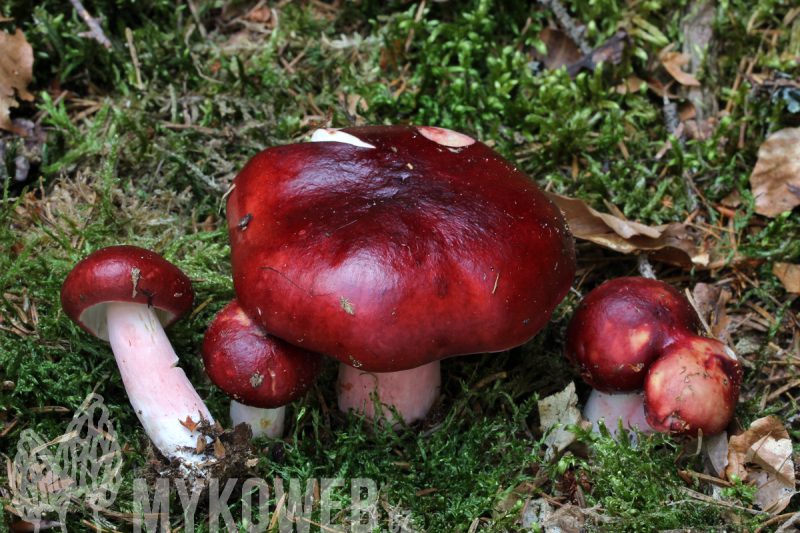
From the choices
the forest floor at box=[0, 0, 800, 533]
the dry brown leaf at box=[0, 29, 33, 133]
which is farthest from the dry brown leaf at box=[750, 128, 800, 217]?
the dry brown leaf at box=[0, 29, 33, 133]

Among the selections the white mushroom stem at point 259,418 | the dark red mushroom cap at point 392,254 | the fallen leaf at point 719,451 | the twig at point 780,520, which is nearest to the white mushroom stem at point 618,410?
the fallen leaf at point 719,451

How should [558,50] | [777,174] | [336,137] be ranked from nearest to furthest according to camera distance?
[336,137]
[777,174]
[558,50]

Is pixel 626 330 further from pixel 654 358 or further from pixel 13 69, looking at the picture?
pixel 13 69

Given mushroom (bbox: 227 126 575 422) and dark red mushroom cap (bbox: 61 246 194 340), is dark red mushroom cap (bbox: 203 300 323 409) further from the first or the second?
dark red mushroom cap (bbox: 61 246 194 340)

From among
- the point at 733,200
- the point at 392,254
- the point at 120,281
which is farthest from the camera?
the point at 733,200

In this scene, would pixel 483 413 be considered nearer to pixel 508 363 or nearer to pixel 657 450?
pixel 508 363

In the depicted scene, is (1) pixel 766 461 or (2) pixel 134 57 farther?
(2) pixel 134 57

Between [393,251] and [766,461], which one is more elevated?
[393,251]

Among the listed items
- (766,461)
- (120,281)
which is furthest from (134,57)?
(766,461)

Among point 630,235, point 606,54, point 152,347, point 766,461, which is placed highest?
point 606,54
